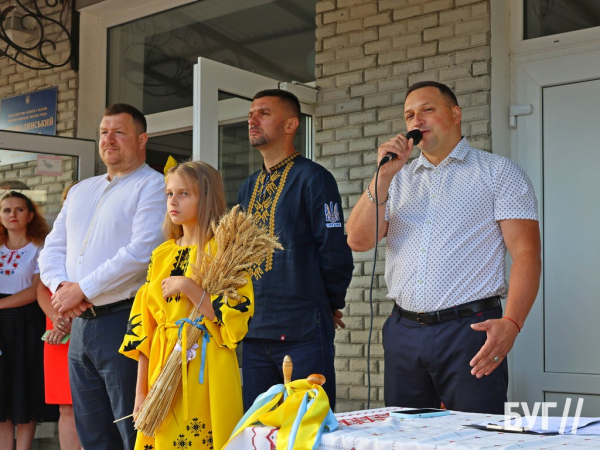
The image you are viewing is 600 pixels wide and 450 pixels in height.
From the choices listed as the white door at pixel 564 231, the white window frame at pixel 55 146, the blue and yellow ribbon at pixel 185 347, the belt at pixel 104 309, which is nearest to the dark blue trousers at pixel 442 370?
the blue and yellow ribbon at pixel 185 347

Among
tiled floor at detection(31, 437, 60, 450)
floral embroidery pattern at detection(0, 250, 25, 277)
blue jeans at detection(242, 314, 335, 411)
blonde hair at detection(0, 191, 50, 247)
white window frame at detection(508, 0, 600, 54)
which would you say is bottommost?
tiled floor at detection(31, 437, 60, 450)

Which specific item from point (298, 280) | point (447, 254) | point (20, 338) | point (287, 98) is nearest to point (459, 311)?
point (447, 254)

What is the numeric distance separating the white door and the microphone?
1.38 m

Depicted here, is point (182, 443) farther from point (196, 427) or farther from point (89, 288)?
point (89, 288)

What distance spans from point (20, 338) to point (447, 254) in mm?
2977

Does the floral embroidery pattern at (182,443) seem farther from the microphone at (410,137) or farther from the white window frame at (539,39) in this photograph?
the white window frame at (539,39)

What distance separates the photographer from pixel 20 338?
4.76m

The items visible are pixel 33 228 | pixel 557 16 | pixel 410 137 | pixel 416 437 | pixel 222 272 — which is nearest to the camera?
pixel 416 437

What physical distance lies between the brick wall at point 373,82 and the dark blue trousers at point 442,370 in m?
1.57

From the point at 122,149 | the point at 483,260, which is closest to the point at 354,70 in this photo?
the point at 122,149

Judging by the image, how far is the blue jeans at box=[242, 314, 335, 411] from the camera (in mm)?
3182

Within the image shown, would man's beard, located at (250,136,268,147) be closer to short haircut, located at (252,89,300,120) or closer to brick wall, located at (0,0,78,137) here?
short haircut, located at (252,89,300,120)

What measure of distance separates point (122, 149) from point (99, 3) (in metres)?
Answer: 2.78

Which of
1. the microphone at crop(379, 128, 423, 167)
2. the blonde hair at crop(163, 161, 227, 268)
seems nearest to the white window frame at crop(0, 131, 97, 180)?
the blonde hair at crop(163, 161, 227, 268)
